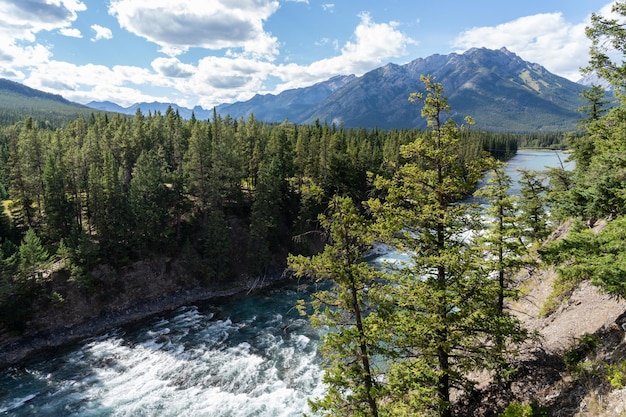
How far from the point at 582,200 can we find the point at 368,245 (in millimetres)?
11845

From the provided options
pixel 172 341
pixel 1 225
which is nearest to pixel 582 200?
pixel 172 341

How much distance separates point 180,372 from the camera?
30688 millimetres

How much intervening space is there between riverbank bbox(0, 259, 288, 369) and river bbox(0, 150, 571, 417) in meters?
2.53

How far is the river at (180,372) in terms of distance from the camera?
26281 millimetres

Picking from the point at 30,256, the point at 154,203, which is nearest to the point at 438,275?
the point at 30,256

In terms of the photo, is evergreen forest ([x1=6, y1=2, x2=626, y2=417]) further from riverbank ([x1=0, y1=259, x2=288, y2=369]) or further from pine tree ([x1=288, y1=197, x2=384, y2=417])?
riverbank ([x1=0, y1=259, x2=288, y2=369])

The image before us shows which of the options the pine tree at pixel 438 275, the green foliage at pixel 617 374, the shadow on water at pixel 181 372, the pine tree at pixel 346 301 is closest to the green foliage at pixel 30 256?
the shadow on water at pixel 181 372

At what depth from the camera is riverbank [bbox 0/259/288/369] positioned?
120 ft

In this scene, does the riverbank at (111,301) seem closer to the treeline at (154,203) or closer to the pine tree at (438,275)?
the treeline at (154,203)

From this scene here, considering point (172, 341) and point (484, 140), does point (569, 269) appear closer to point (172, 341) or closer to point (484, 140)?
point (172, 341)

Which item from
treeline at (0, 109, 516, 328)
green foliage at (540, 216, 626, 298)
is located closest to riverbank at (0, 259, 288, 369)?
treeline at (0, 109, 516, 328)

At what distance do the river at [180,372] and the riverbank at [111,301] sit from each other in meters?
2.53

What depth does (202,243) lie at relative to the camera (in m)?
54.0

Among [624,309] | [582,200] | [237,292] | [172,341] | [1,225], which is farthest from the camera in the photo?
[237,292]
